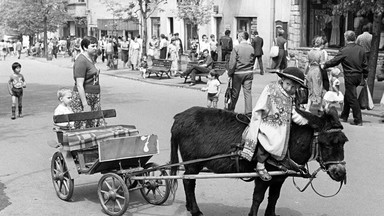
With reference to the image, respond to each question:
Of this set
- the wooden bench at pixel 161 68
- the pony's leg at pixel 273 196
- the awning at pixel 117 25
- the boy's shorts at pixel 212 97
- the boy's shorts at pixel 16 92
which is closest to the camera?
the pony's leg at pixel 273 196

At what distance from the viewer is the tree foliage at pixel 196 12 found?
34.0 metres

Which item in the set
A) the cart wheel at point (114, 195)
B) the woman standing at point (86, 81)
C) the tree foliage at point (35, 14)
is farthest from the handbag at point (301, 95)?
the tree foliage at point (35, 14)

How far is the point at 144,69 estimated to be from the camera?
2788 centimetres

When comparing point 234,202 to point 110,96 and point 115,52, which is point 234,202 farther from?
point 115,52

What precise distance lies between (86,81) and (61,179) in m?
1.75

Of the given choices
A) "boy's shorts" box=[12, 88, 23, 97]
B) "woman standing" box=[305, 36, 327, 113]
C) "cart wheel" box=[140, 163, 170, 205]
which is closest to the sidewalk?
"woman standing" box=[305, 36, 327, 113]

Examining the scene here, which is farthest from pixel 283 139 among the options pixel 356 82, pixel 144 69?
pixel 144 69

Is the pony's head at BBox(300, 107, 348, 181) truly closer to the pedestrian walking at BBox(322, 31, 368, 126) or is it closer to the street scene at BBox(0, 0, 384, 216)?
the street scene at BBox(0, 0, 384, 216)

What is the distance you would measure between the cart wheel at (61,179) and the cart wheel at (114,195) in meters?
0.56

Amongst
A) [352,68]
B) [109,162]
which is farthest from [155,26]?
[109,162]

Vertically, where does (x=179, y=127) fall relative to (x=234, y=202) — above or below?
above

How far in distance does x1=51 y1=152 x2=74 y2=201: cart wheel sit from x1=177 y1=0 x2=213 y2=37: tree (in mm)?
26319

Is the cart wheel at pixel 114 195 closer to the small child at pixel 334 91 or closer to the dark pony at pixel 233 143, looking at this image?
the dark pony at pixel 233 143

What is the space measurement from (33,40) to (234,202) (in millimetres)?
60398
